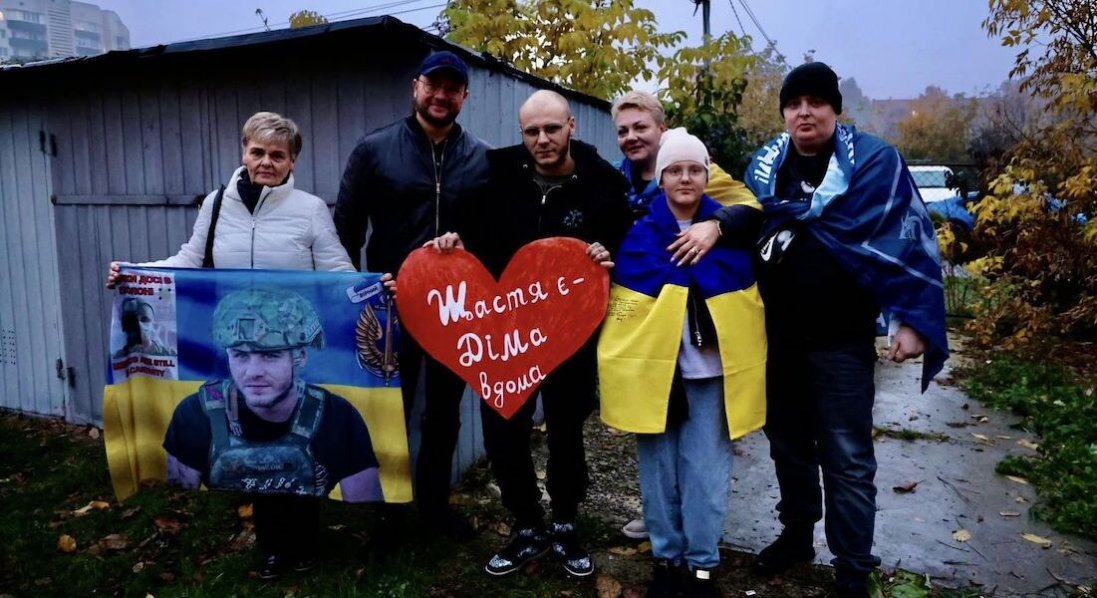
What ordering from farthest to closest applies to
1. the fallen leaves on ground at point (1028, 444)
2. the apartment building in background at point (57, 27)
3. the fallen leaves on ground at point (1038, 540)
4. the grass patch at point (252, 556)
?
the apartment building in background at point (57, 27), the fallen leaves on ground at point (1028, 444), the fallen leaves on ground at point (1038, 540), the grass patch at point (252, 556)

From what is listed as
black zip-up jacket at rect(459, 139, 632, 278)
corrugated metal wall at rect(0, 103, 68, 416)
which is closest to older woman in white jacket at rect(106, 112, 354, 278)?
black zip-up jacket at rect(459, 139, 632, 278)

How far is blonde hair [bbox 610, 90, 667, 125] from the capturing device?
328 cm

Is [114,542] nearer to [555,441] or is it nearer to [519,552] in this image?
[519,552]

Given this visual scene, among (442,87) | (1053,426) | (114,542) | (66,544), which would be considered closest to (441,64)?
(442,87)

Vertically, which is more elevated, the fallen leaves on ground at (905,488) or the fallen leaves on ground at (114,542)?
the fallen leaves on ground at (905,488)

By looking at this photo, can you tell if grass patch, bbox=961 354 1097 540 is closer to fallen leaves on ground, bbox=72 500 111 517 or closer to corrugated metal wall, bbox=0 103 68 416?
fallen leaves on ground, bbox=72 500 111 517

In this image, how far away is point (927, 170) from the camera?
72.0 ft

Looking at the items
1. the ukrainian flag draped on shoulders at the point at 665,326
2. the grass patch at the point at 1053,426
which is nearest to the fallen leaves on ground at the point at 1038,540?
the grass patch at the point at 1053,426

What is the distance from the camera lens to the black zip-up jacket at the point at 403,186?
3285 mm

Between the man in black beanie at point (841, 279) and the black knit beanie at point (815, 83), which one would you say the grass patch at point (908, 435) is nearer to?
the man in black beanie at point (841, 279)

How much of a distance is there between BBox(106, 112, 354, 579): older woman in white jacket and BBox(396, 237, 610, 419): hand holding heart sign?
42cm

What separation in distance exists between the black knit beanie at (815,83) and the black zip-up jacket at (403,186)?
4.51ft

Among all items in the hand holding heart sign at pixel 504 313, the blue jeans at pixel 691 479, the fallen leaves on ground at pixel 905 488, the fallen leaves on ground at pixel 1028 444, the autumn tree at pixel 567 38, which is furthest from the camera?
the autumn tree at pixel 567 38

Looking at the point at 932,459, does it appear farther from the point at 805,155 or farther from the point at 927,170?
the point at 927,170
